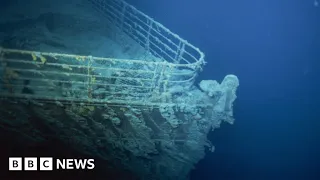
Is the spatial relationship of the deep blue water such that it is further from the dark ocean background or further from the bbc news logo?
the bbc news logo

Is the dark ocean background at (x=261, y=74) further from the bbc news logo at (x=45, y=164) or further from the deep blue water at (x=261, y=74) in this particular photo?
the bbc news logo at (x=45, y=164)

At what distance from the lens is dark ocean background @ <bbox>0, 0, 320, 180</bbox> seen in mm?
5438

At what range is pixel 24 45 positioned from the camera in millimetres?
4406

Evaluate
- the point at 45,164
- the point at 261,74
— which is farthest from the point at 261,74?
the point at 45,164

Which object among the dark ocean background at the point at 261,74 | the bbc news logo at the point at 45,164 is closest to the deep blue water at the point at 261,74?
the dark ocean background at the point at 261,74

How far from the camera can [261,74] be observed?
720 centimetres

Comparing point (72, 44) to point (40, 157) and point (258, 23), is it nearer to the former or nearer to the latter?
point (40, 157)

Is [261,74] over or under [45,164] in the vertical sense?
over

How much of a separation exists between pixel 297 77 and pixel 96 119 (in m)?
6.34

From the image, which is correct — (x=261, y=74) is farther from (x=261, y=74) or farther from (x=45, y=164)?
(x=45, y=164)

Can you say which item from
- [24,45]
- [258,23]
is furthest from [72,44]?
[258,23]

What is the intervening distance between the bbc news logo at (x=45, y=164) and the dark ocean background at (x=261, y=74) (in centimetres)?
207

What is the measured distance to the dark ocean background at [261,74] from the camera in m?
5.44

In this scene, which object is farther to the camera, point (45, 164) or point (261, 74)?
point (261, 74)
